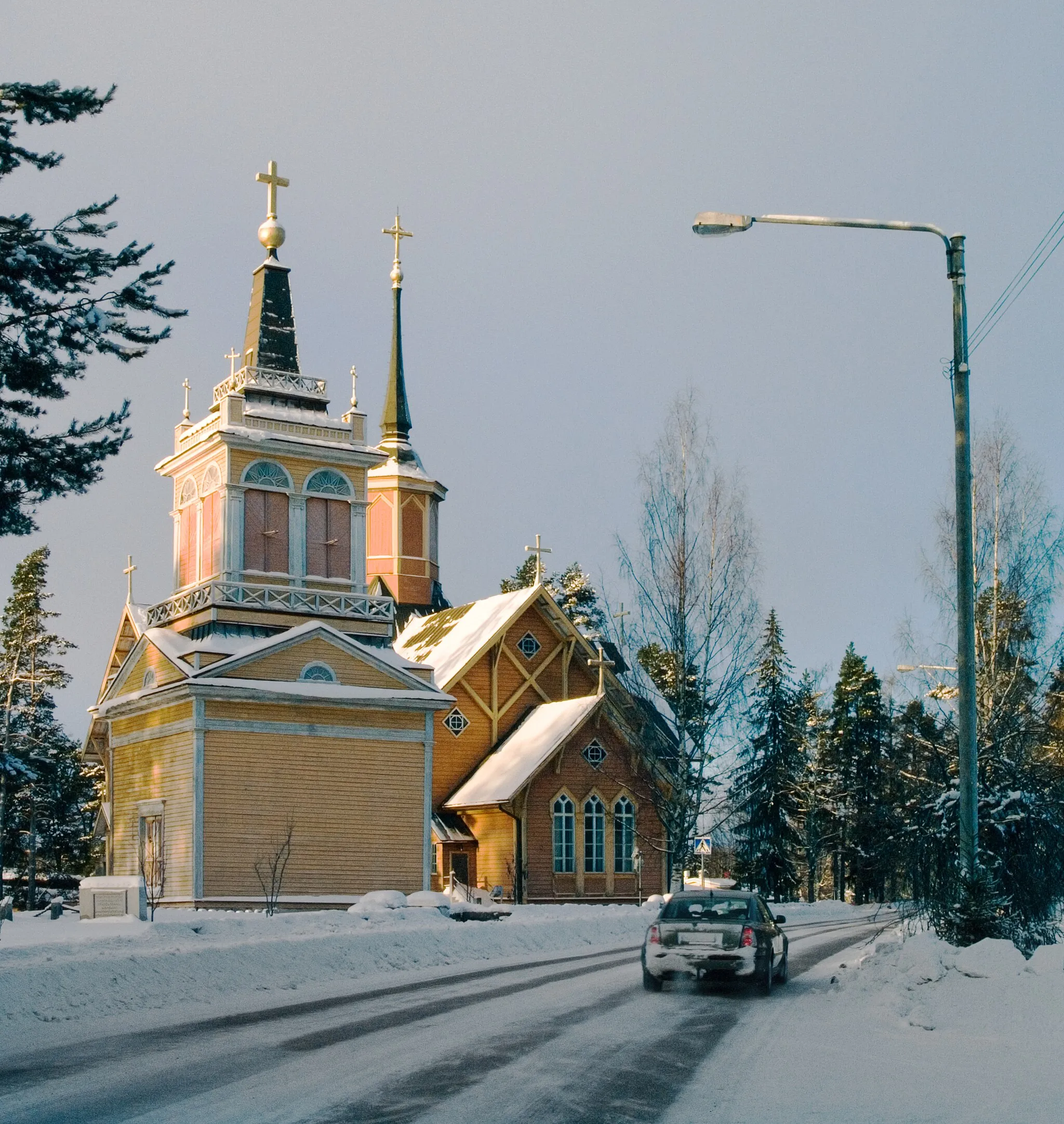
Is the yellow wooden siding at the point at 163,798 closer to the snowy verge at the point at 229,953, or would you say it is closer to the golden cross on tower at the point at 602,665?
the snowy verge at the point at 229,953

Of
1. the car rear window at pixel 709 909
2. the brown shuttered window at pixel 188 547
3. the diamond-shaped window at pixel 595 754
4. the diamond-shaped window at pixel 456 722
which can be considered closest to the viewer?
the car rear window at pixel 709 909

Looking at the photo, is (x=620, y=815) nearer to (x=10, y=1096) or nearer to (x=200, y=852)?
(x=200, y=852)

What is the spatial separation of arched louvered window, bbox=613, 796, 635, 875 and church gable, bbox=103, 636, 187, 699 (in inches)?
515

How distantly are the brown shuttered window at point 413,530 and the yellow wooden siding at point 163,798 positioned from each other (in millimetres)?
18219

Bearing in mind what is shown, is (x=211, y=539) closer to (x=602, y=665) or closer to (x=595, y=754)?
(x=602, y=665)

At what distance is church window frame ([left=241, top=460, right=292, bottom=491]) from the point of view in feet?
128

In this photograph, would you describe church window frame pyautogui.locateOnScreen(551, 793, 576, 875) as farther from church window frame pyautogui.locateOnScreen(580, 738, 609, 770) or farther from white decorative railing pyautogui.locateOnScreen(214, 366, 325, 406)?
white decorative railing pyautogui.locateOnScreen(214, 366, 325, 406)

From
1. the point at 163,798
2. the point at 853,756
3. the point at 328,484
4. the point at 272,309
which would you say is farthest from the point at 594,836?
the point at 853,756

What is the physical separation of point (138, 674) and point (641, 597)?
12776 millimetres

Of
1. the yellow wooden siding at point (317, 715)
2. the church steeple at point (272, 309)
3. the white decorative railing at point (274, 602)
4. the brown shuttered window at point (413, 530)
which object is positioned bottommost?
the yellow wooden siding at point (317, 715)

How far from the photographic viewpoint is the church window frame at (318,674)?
120ft

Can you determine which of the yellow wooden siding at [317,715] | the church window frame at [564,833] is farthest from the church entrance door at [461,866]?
the yellow wooden siding at [317,715]

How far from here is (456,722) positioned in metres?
44.4

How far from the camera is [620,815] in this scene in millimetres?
Result: 42781
